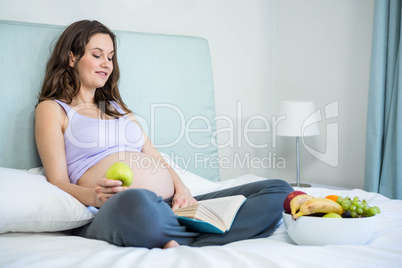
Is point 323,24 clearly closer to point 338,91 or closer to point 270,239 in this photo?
point 338,91

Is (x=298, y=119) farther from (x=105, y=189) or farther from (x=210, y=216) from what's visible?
(x=105, y=189)

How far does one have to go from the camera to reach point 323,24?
282cm

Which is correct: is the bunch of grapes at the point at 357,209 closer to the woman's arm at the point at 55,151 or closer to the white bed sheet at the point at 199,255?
the white bed sheet at the point at 199,255

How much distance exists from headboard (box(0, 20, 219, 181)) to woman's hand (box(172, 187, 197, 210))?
57 centimetres

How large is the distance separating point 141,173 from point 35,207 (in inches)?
17.0

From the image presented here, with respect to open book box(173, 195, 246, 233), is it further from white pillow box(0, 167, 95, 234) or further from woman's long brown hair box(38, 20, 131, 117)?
woman's long brown hair box(38, 20, 131, 117)

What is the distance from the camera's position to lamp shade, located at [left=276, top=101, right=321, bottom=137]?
2590 mm

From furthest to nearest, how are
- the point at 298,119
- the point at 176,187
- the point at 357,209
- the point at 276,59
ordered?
the point at 276,59 < the point at 298,119 < the point at 176,187 < the point at 357,209

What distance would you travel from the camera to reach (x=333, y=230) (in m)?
1.17

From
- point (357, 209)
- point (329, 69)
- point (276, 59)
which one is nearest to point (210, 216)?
point (357, 209)

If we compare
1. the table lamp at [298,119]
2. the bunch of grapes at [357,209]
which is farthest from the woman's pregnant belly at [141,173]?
the table lamp at [298,119]

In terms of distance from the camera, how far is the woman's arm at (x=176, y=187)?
1632 mm

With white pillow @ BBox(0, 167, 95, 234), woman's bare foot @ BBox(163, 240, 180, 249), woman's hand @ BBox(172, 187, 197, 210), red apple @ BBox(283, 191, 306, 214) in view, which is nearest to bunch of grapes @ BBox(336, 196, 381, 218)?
red apple @ BBox(283, 191, 306, 214)

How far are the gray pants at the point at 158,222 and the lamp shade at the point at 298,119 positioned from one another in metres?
1.15
